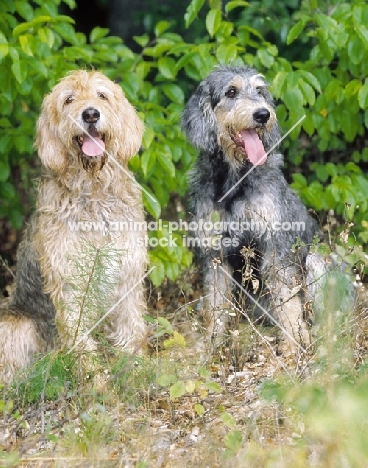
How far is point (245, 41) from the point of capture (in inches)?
230

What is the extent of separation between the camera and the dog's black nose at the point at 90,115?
455 cm

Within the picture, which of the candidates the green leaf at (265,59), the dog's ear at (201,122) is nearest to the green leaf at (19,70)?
the dog's ear at (201,122)

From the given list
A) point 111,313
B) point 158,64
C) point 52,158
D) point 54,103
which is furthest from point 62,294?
point 158,64

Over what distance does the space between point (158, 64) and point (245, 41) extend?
0.68 metres

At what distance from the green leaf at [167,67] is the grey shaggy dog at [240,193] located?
1.45 ft

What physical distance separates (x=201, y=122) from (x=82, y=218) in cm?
104

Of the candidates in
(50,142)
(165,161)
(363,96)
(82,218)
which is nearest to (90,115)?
(50,142)

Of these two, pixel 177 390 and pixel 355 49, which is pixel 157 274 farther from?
pixel 355 49

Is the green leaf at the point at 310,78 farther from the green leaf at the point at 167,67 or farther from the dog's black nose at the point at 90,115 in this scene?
the dog's black nose at the point at 90,115

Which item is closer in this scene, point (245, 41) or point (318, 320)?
point (318, 320)

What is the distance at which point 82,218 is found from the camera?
15.6ft

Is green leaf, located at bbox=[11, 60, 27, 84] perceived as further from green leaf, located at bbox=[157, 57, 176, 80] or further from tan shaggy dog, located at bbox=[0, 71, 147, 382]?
green leaf, located at bbox=[157, 57, 176, 80]

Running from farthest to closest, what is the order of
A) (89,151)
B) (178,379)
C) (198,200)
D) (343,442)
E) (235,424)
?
(198,200)
(89,151)
(178,379)
(235,424)
(343,442)

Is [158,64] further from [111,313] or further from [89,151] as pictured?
[111,313]
